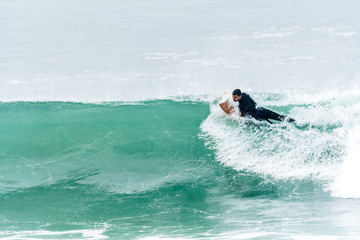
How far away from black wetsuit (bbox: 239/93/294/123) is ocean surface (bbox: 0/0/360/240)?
0.17 m

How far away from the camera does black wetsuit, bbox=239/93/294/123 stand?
27.8 feet

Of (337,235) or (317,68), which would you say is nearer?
(337,235)

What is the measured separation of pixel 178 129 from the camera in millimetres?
9383

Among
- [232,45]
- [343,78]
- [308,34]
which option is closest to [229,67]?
[232,45]

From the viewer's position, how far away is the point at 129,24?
15.8 m

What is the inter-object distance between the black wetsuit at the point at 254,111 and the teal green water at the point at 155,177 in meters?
0.17

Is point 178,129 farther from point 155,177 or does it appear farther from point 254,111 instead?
point 155,177

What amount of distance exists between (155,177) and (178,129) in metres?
1.95

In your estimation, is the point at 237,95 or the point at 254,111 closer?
the point at 237,95

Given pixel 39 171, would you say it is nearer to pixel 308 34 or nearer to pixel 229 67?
pixel 229 67

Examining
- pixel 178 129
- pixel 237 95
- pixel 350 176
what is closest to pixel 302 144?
pixel 350 176

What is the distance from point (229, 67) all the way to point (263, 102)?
2.27 metres

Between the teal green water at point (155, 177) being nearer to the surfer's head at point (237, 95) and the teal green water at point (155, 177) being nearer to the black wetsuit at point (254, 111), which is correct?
the black wetsuit at point (254, 111)

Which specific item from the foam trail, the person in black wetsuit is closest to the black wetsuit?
the person in black wetsuit
